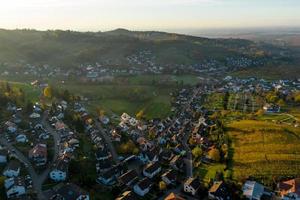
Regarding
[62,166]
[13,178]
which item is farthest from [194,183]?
[13,178]

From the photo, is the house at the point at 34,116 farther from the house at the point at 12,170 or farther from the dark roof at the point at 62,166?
the dark roof at the point at 62,166

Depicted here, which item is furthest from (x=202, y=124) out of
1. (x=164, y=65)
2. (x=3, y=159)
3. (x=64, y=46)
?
(x=64, y=46)

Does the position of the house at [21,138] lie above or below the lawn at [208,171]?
above

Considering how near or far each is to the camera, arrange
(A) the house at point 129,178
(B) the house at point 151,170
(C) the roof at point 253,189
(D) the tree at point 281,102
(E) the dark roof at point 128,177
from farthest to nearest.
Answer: (D) the tree at point 281,102 → (B) the house at point 151,170 → (E) the dark roof at point 128,177 → (A) the house at point 129,178 → (C) the roof at point 253,189

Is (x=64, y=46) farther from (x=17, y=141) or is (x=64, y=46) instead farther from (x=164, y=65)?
(x=17, y=141)

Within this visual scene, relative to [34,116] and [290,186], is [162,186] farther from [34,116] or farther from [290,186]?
[34,116]

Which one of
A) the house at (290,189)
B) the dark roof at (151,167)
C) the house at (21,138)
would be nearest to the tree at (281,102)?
the house at (290,189)
